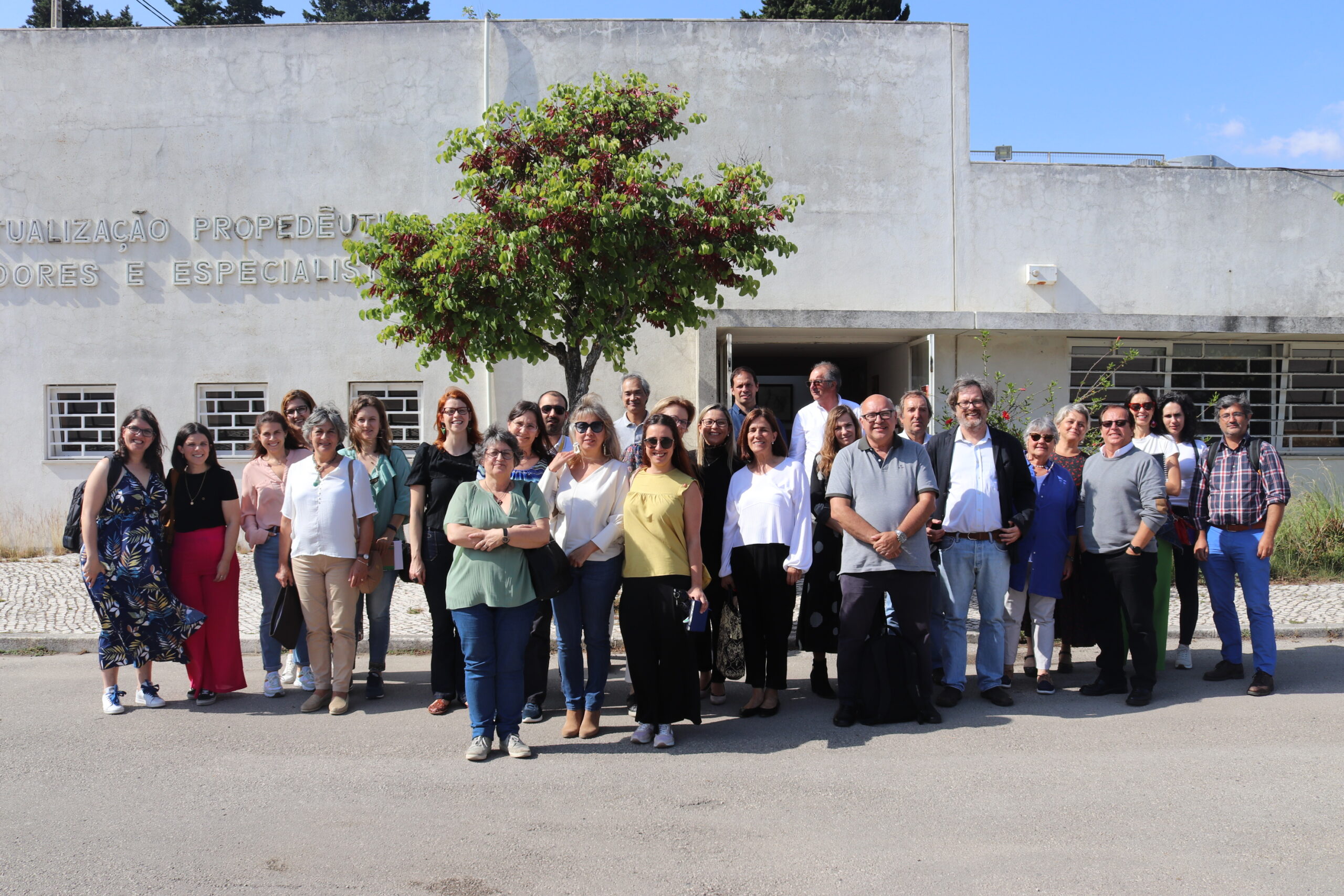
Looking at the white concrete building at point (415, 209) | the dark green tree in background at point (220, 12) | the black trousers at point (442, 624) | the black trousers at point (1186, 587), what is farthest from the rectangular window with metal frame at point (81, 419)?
the dark green tree in background at point (220, 12)

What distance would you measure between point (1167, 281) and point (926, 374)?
3.71m

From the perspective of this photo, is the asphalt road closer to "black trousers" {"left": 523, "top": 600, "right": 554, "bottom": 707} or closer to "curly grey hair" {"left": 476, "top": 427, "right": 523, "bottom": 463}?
"black trousers" {"left": 523, "top": 600, "right": 554, "bottom": 707}

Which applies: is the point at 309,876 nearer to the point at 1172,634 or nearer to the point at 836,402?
the point at 836,402

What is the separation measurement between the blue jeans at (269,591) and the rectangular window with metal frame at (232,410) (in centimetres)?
735

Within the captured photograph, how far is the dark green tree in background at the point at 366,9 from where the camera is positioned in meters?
37.2

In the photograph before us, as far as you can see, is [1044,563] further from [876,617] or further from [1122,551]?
[876,617]

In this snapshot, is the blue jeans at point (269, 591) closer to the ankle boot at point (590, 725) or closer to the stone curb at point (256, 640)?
the stone curb at point (256, 640)

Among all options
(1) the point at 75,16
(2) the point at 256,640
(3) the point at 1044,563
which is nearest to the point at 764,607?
(3) the point at 1044,563

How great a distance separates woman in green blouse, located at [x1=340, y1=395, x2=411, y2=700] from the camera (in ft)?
19.7

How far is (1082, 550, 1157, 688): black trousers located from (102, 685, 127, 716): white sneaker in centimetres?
606

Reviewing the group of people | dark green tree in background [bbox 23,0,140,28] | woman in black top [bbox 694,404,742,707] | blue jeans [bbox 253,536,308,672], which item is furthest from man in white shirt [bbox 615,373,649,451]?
dark green tree in background [bbox 23,0,140,28]

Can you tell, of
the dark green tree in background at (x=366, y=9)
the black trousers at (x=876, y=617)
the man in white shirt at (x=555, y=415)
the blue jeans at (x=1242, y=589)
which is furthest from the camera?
the dark green tree in background at (x=366, y=9)

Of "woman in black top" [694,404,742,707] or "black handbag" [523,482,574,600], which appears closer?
"black handbag" [523,482,574,600]

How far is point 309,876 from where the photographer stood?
3490mm
